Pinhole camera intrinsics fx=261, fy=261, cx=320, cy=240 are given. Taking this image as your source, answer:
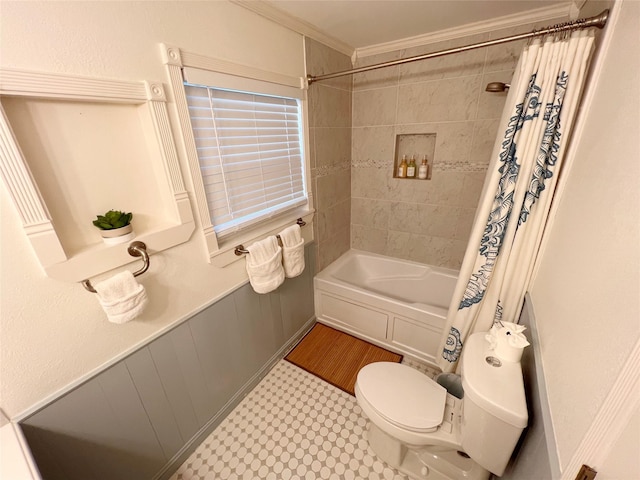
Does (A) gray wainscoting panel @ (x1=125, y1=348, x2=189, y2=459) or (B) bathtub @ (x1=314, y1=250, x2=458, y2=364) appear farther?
(B) bathtub @ (x1=314, y1=250, x2=458, y2=364)

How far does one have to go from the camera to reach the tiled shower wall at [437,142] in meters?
1.80

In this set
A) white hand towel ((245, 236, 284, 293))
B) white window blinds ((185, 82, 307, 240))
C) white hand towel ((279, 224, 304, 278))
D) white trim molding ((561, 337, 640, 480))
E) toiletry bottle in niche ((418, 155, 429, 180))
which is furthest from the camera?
toiletry bottle in niche ((418, 155, 429, 180))

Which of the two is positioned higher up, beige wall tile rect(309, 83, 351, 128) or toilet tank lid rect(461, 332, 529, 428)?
beige wall tile rect(309, 83, 351, 128)

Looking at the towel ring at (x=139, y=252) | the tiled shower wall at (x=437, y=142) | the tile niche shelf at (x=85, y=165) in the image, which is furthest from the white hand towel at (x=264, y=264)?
the tiled shower wall at (x=437, y=142)

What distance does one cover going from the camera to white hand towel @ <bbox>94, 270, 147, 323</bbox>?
2.99ft

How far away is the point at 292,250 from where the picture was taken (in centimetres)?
168

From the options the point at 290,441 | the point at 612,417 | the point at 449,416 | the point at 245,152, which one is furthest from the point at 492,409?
the point at 245,152

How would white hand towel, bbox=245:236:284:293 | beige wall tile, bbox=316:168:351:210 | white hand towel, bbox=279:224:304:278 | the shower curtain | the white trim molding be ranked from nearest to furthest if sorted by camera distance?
the white trim molding < the shower curtain < white hand towel, bbox=245:236:284:293 < white hand towel, bbox=279:224:304:278 < beige wall tile, bbox=316:168:351:210

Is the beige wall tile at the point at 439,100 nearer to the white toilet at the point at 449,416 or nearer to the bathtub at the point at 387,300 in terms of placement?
the bathtub at the point at 387,300

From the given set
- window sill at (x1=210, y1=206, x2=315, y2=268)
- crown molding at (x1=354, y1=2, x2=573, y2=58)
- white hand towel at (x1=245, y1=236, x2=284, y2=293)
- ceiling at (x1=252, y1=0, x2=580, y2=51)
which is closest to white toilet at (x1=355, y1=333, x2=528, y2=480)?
white hand towel at (x1=245, y1=236, x2=284, y2=293)

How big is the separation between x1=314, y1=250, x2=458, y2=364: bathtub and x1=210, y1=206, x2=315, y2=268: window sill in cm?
53

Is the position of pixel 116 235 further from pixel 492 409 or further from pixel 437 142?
pixel 437 142

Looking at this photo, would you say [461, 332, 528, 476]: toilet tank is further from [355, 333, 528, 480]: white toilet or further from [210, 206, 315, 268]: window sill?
[210, 206, 315, 268]: window sill

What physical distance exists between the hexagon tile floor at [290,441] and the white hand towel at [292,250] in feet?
2.63
